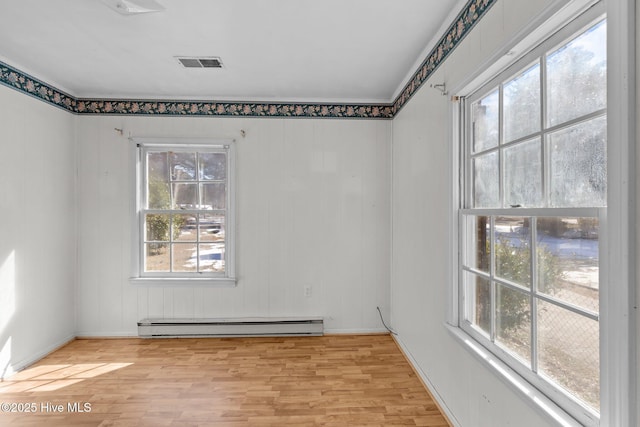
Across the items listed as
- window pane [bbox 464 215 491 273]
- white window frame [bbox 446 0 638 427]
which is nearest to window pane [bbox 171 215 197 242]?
window pane [bbox 464 215 491 273]

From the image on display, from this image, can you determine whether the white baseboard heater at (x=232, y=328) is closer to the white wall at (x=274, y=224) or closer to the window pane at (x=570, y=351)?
the white wall at (x=274, y=224)

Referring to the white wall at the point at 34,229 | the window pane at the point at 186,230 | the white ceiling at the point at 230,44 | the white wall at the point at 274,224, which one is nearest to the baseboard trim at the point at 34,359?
the white wall at the point at 34,229

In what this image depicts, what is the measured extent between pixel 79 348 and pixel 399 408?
2961 mm

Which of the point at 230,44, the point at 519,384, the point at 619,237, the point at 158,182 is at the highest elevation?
the point at 230,44

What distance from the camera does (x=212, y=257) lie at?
3418 millimetres

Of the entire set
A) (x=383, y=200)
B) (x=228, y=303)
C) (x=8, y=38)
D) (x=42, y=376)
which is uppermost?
(x=8, y=38)

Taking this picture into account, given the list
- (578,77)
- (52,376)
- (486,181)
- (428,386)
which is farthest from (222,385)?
(578,77)

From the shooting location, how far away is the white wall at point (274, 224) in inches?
131

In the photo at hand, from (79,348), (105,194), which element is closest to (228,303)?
(79,348)

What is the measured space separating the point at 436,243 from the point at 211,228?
2273 millimetres

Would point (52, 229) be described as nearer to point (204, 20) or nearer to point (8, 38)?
point (8, 38)

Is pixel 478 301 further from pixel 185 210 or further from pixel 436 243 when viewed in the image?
pixel 185 210

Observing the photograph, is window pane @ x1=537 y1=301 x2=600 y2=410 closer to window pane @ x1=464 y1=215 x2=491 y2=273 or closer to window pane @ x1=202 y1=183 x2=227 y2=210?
window pane @ x1=464 y1=215 x2=491 y2=273

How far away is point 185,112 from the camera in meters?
3.35
